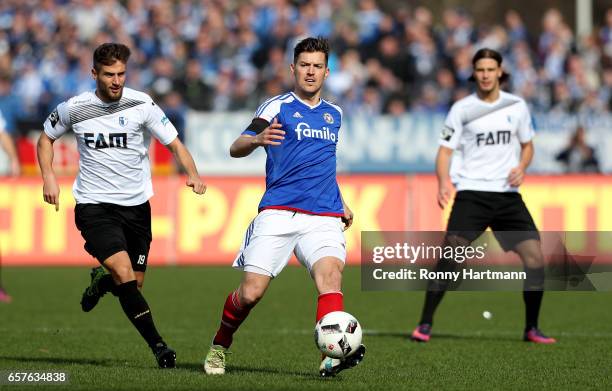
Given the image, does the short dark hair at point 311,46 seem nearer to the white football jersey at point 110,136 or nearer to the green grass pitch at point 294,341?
the white football jersey at point 110,136

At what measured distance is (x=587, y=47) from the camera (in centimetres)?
2483

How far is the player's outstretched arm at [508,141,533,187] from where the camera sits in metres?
11.2

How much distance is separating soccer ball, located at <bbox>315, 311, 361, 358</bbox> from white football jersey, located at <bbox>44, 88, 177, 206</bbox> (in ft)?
7.02

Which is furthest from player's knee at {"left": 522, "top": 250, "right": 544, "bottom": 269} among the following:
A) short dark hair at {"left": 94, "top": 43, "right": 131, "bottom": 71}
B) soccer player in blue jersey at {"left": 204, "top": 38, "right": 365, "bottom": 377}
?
short dark hair at {"left": 94, "top": 43, "right": 131, "bottom": 71}

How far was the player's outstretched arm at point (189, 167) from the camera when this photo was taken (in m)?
8.76

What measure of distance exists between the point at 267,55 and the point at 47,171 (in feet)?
50.7

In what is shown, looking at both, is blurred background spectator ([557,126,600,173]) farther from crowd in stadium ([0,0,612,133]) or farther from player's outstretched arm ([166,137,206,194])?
player's outstretched arm ([166,137,206,194])

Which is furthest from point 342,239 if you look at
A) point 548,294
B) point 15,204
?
point 15,204

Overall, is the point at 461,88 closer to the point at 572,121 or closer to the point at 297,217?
the point at 572,121

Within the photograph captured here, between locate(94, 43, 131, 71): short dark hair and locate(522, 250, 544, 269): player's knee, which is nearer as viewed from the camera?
locate(94, 43, 131, 71): short dark hair

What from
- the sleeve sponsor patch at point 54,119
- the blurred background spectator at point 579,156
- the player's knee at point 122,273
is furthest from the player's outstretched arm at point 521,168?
the blurred background spectator at point 579,156

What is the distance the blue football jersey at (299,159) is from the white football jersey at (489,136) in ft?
10.2

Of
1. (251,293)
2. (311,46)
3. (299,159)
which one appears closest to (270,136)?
(299,159)

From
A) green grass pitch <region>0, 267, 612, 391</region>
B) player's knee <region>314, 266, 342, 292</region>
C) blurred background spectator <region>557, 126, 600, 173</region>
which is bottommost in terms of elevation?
green grass pitch <region>0, 267, 612, 391</region>
